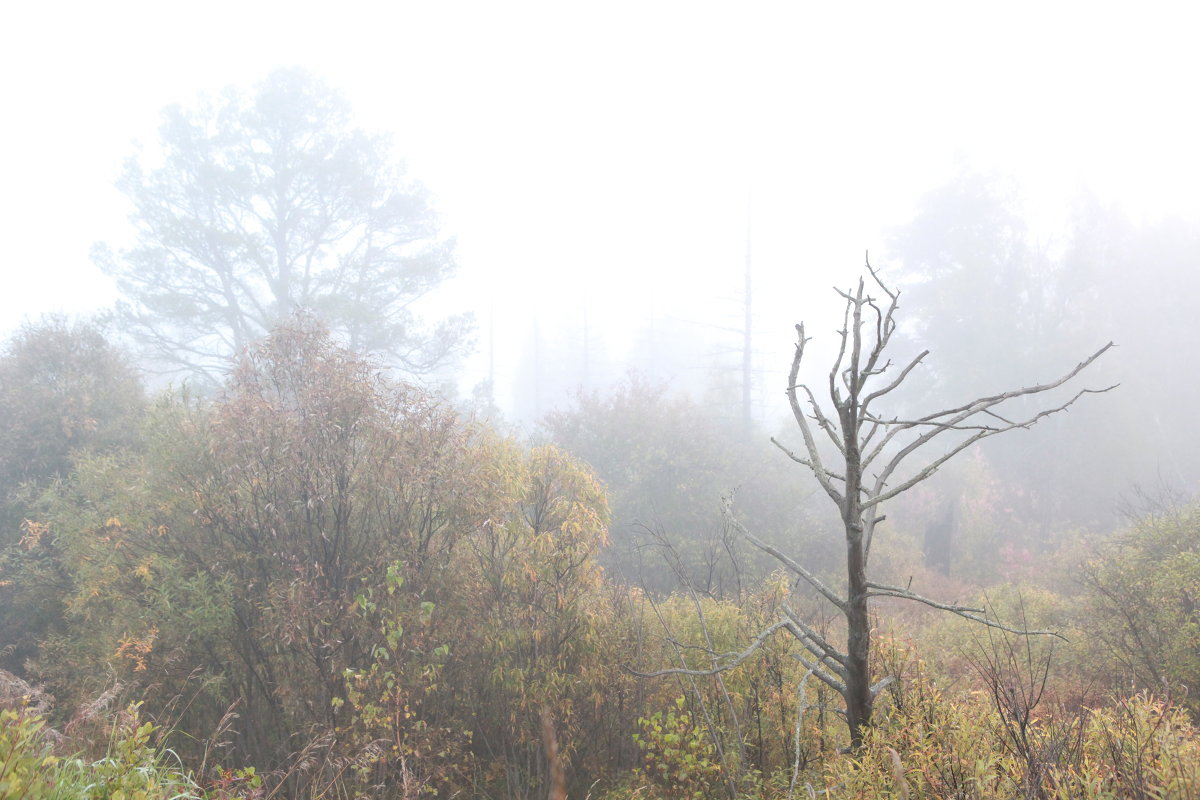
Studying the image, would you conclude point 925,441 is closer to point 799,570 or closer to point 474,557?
point 799,570

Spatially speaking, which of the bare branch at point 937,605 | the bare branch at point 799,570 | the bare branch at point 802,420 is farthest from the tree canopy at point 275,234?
the bare branch at point 937,605

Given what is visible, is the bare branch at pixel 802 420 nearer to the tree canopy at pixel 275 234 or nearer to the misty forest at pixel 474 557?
the misty forest at pixel 474 557

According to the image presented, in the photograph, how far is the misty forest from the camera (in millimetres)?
3713

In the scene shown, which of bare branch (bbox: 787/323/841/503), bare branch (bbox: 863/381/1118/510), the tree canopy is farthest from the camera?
the tree canopy

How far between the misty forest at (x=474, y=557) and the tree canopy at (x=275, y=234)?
122 millimetres

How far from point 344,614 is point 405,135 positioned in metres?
22.7

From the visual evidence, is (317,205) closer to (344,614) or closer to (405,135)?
(405,135)

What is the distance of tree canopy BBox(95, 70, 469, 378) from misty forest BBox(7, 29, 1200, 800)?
0.12 metres

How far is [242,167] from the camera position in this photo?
2067 centimetres

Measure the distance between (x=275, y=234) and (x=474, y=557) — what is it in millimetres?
18477

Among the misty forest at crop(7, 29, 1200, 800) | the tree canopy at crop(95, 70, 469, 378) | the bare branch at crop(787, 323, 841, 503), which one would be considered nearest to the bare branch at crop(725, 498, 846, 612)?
the misty forest at crop(7, 29, 1200, 800)

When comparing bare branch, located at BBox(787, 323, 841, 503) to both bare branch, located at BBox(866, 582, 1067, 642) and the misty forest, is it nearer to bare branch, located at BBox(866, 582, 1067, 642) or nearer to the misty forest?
the misty forest

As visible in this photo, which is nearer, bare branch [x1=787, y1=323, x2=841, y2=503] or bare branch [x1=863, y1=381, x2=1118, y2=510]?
bare branch [x1=863, y1=381, x2=1118, y2=510]

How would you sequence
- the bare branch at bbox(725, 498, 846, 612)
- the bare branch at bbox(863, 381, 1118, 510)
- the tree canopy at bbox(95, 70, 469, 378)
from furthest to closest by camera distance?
1. the tree canopy at bbox(95, 70, 469, 378)
2. the bare branch at bbox(725, 498, 846, 612)
3. the bare branch at bbox(863, 381, 1118, 510)
